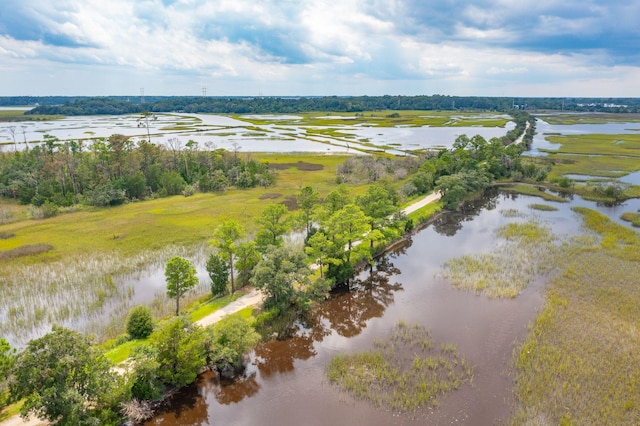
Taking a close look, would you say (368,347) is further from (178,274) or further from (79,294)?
(79,294)

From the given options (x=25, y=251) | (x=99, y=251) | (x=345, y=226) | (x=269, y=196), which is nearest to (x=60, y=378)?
(x=345, y=226)

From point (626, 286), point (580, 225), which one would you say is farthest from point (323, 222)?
point (580, 225)

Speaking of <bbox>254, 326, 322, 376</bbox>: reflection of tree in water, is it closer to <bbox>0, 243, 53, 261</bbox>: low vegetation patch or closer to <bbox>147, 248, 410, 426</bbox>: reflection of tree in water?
<bbox>147, 248, 410, 426</bbox>: reflection of tree in water

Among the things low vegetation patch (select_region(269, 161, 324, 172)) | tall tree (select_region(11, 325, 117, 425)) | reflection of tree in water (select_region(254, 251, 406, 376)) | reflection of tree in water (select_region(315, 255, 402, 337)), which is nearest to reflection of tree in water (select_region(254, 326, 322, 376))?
reflection of tree in water (select_region(254, 251, 406, 376))

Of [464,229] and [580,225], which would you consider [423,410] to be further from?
[580,225]

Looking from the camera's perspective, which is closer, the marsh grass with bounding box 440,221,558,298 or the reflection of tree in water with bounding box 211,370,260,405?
the reflection of tree in water with bounding box 211,370,260,405

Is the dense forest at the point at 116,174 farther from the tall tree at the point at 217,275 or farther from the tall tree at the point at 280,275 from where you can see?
the tall tree at the point at 280,275

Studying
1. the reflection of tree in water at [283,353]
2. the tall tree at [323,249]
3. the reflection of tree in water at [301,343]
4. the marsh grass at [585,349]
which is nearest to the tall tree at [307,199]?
the tall tree at [323,249]

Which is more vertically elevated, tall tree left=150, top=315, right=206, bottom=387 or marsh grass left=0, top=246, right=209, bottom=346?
tall tree left=150, top=315, right=206, bottom=387
